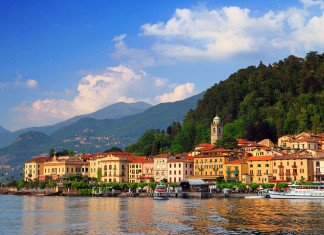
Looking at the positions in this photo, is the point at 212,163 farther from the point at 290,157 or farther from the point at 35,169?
the point at 35,169

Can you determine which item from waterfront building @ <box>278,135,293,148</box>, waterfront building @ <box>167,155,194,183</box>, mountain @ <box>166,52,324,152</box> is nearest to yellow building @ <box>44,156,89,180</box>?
mountain @ <box>166,52,324,152</box>

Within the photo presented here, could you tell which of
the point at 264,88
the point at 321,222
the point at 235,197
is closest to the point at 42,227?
the point at 321,222

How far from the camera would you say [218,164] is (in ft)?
415

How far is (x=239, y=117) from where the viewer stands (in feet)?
513

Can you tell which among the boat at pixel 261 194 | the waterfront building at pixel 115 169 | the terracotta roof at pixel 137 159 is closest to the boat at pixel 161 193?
the boat at pixel 261 194

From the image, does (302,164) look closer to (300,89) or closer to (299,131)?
(299,131)

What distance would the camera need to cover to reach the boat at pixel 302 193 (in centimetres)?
9776

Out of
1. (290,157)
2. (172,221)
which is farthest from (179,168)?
(172,221)

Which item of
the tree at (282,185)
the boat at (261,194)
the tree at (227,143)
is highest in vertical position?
the tree at (227,143)

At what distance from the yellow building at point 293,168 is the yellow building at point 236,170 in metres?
6.59

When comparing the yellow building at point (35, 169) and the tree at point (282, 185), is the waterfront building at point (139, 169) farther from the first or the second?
the tree at point (282, 185)

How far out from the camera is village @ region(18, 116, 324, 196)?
113750 millimetres

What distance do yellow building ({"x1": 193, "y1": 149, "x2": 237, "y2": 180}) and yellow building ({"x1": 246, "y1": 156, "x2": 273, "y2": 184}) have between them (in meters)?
5.97

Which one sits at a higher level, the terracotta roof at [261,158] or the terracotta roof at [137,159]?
the terracotta roof at [137,159]
